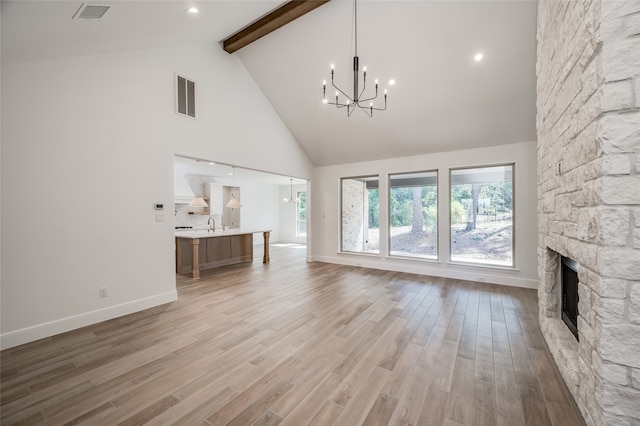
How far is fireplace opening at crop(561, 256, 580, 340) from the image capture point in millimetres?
2273

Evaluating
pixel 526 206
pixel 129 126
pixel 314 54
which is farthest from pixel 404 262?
pixel 129 126

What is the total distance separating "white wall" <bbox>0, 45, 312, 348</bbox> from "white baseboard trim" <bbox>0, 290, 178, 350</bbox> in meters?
0.01

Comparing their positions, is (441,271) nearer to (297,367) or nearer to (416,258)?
(416,258)

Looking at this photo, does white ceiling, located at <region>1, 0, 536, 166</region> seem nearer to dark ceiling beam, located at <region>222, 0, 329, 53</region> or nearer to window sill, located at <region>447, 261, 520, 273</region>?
dark ceiling beam, located at <region>222, 0, 329, 53</region>

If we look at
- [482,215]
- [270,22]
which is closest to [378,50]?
[270,22]

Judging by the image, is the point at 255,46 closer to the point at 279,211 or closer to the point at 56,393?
the point at 56,393

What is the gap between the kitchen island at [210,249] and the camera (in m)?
5.74

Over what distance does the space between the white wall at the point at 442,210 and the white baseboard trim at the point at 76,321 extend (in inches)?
162

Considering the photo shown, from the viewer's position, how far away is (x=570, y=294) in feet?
7.93

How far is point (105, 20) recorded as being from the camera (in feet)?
8.21

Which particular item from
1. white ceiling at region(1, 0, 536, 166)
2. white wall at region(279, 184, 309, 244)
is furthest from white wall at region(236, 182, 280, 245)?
white ceiling at region(1, 0, 536, 166)

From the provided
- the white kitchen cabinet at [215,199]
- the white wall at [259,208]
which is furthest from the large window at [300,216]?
the white kitchen cabinet at [215,199]

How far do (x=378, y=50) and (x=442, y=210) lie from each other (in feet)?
10.9

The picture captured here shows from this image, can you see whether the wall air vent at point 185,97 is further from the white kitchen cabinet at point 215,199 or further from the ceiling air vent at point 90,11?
the white kitchen cabinet at point 215,199
